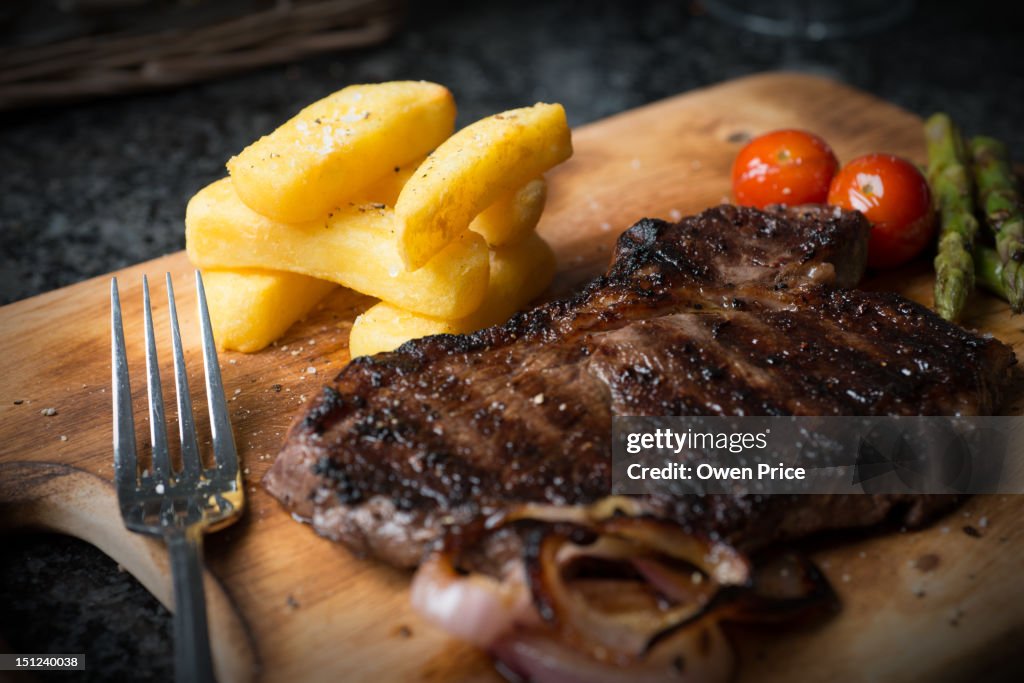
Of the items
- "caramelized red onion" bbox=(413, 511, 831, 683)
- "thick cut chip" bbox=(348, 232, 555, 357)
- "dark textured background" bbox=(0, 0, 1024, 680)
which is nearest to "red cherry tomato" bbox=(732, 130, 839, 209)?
"thick cut chip" bbox=(348, 232, 555, 357)

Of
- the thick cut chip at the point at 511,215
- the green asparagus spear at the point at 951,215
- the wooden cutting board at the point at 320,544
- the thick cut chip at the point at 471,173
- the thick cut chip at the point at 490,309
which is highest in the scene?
the thick cut chip at the point at 471,173

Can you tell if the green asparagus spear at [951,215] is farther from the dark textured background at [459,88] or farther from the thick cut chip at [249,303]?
the thick cut chip at [249,303]

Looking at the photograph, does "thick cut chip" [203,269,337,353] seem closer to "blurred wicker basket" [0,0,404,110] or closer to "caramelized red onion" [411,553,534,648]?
"caramelized red onion" [411,553,534,648]

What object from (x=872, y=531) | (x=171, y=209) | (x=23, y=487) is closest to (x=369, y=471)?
(x=23, y=487)

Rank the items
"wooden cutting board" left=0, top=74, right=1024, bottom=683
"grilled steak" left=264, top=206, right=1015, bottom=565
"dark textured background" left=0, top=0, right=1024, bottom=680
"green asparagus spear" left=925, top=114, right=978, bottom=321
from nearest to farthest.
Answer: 1. "wooden cutting board" left=0, top=74, right=1024, bottom=683
2. "grilled steak" left=264, top=206, right=1015, bottom=565
3. "green asparagus spear" left=925, top=114, right=978, bottom=321
4. "dark textured background" left=0, top=0, right=1024, bottom=680

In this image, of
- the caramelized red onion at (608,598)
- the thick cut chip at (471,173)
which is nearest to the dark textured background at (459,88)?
the thick cut chip at (471,173)

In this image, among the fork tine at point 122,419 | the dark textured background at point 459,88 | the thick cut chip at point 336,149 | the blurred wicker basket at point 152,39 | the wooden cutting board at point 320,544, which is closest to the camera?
the wooden cutting board at point 320,544
